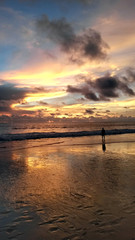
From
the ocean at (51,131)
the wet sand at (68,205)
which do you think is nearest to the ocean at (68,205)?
the wet sand at (68,205)

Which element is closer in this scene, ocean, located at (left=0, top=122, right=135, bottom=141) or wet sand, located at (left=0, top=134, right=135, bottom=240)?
wet sand, located at (left=0, top=134, right=135, bottom=240)

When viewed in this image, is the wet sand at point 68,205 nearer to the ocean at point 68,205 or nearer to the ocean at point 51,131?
the ocean at point 68,205

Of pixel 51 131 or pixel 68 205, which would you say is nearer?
pixel 68 205

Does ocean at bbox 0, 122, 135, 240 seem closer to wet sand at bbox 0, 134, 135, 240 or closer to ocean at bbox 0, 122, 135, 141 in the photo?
wet sand at bbox 0, 134, 135, 240

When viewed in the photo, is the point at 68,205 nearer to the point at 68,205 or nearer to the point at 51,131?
the point at 68,205

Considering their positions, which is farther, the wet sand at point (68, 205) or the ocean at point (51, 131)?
the ocean at point (51, 131)

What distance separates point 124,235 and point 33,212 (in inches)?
98.3

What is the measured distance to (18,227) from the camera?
443 cm

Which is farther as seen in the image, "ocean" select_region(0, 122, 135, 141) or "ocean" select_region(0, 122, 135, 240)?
"ocean" select_region(0, 122, 135, 141)

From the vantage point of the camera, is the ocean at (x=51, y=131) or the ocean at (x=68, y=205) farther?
the ocean at (x=51, y=131)

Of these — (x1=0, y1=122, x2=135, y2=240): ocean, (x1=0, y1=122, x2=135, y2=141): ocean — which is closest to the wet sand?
(x1=0, y1=122, x2=135, y2=240): ocean

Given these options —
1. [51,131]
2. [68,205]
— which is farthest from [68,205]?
[51,131]

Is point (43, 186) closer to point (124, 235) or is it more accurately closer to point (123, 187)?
Answer: point (123, 187)

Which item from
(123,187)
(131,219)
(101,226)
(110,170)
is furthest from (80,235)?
(110,170)
